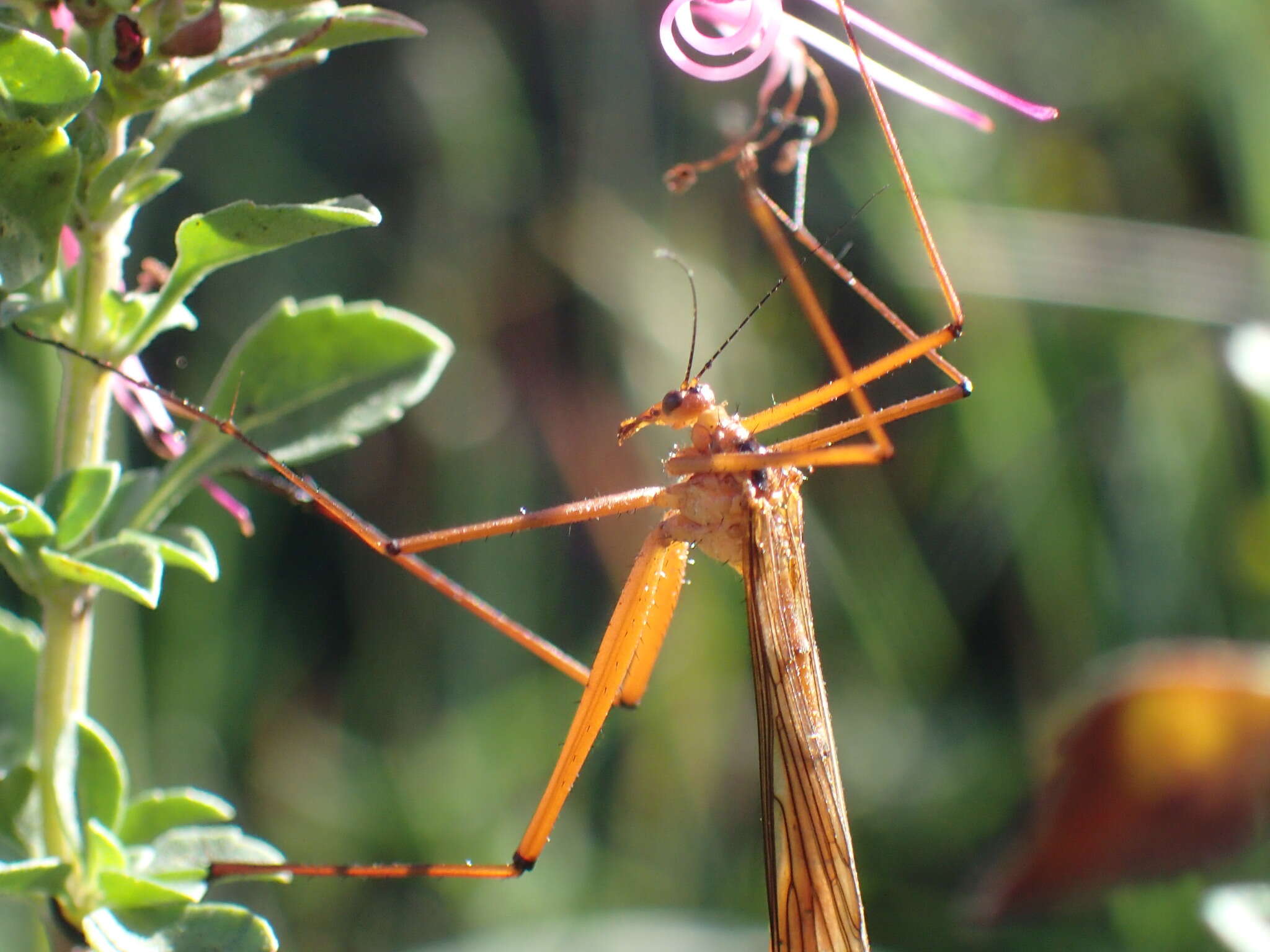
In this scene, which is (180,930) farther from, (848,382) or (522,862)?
(848,382)

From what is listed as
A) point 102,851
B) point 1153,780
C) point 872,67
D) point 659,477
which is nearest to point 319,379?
point 102,851

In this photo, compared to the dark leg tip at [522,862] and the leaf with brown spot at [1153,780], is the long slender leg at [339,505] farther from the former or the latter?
the leaf with brown spot at [1153,780]

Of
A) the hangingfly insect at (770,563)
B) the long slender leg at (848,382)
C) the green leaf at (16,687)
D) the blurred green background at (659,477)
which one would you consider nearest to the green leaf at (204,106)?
the hangingfly insect at (770,563)

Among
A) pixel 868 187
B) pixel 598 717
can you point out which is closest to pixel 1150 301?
pixel 868 187

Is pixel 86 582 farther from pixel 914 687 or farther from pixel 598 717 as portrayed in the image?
pixel 914 687

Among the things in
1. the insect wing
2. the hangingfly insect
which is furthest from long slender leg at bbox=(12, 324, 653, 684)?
the insect wing

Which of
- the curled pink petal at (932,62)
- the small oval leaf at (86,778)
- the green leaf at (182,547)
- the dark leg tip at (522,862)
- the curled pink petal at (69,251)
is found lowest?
the small oval leaf at (86,778)
